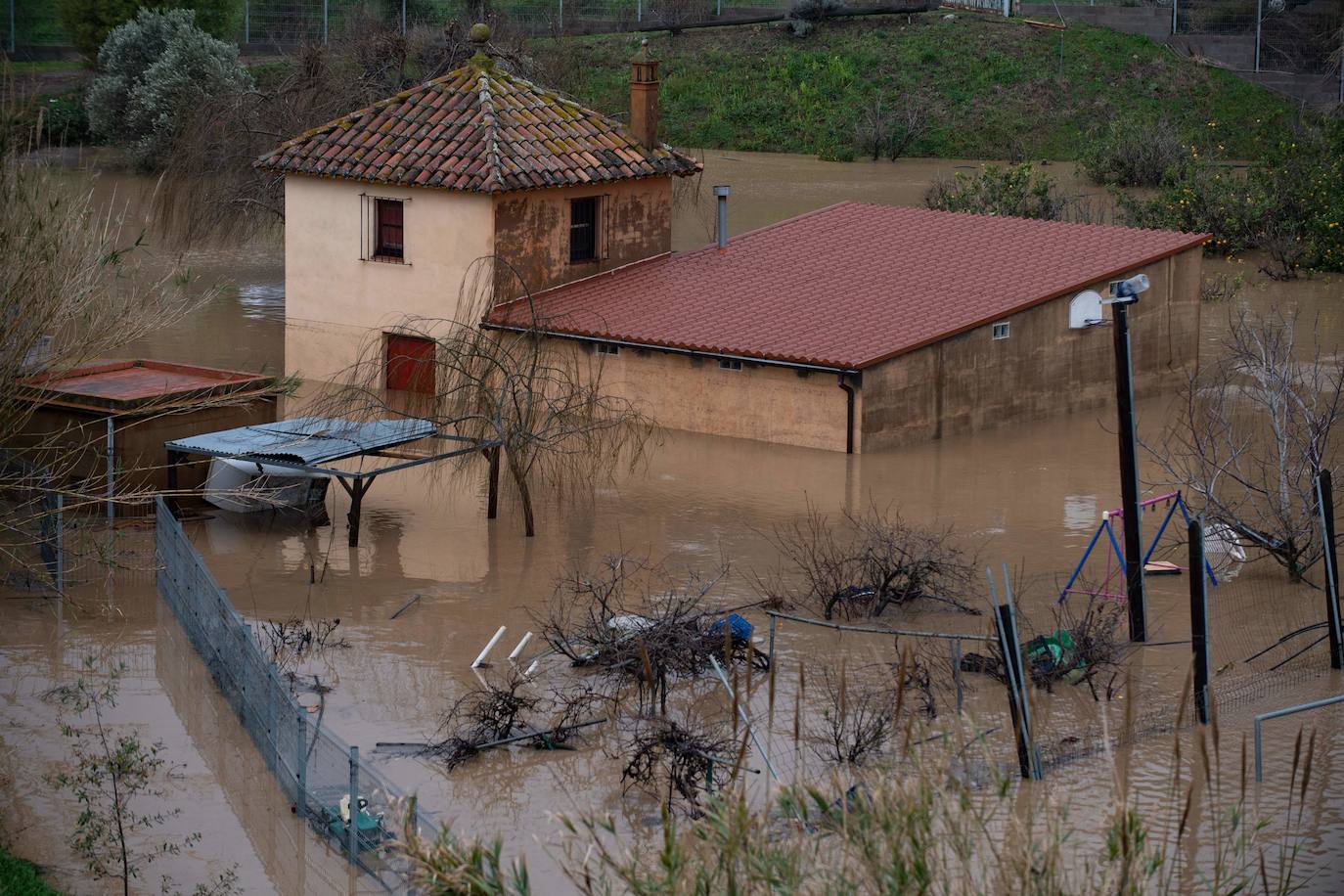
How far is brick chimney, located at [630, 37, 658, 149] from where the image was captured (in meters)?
31.5

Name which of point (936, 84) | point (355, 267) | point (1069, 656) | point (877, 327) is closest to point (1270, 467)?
point (877, 327)

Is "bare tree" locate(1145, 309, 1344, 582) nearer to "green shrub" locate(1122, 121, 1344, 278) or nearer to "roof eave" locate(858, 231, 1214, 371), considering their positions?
"roof eave" locate(858, 231, 1214, 371)

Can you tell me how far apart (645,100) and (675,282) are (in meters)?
3.24

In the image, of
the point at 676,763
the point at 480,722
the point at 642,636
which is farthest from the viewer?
the point at 480,722

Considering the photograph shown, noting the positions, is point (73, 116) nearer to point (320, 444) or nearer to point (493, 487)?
point (493, 487)

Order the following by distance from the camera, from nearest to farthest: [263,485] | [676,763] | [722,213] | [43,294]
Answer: [676,763] < [43,294] < [263,485] < [722,213]

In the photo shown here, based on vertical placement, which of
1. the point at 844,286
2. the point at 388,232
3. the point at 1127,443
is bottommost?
the point at 1127,443

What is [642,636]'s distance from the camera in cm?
1579

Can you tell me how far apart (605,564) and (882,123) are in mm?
41816

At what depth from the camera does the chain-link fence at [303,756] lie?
13344 mm

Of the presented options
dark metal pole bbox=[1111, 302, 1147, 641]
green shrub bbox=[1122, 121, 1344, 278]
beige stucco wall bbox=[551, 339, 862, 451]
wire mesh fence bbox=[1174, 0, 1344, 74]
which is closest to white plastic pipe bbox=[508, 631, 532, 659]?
dark metal pole bbox=[1111, 302, 1147, 641]

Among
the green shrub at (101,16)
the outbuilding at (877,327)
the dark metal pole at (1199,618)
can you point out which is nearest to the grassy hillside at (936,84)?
the green shrub at (101,16)

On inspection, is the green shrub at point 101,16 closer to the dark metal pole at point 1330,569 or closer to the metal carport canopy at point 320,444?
the metal carport canopy at point 320,444

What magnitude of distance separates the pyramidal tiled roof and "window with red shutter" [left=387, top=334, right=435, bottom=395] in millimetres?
2467
